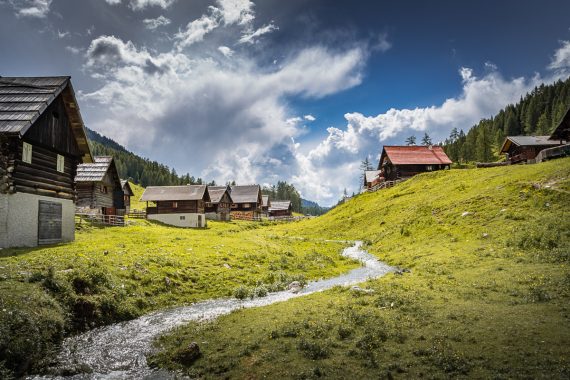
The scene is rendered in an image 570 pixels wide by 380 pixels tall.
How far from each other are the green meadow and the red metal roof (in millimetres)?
53549

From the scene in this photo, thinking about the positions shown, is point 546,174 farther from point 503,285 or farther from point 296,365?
point 296,365

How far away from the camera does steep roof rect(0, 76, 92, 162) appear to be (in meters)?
24.0

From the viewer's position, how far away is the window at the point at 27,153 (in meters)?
25.4

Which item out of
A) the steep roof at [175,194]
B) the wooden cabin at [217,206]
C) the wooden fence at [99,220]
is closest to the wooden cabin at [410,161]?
the wooden cabin at [217,206]

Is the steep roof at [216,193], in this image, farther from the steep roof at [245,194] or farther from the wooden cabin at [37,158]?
the wooden cabin at [37,158]

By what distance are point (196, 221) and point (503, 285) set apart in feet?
225

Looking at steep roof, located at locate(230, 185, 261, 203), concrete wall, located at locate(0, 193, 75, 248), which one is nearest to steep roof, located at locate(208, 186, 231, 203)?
steep roof, located at locate(230, 185, 261, 203)

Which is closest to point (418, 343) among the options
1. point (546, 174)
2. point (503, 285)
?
point (503, 285)

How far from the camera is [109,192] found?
59844mm

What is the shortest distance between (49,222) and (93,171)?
1170 inches

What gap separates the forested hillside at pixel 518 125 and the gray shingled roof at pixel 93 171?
136 meters

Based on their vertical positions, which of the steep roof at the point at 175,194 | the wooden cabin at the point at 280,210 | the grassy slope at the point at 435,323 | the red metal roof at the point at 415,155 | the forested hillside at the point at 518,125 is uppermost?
the forested hillside at the point at 518,125

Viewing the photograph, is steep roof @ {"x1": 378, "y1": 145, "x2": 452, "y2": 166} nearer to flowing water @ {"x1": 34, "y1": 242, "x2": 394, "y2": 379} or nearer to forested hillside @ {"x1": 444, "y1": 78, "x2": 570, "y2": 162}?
forested hillside @ {"x1": 444, "y1": 78, "x2": 570, "y2": 162}

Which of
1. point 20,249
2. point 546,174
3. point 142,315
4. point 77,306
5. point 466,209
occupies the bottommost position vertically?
point 142,315
